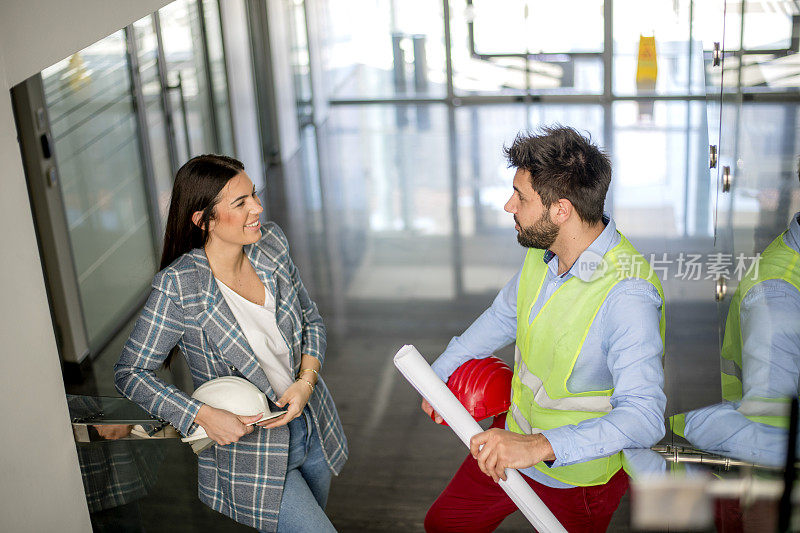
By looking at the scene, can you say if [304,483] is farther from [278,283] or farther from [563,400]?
[563,400]

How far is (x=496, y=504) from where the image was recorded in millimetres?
2689

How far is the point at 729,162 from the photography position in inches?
112

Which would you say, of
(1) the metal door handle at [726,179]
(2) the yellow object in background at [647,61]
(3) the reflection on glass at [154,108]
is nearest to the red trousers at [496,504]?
(1) the metal door handle at [726,179]

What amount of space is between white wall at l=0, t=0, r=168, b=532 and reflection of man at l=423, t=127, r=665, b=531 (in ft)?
3.21

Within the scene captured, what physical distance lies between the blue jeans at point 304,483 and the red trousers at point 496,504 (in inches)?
14.7

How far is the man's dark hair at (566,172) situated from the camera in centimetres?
235

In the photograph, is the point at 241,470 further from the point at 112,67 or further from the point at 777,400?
the point at 112,67

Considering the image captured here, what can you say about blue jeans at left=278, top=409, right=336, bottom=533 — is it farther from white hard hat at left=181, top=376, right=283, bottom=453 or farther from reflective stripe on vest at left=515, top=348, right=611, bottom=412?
reflective stripe on vest at left=515, top=348, right=611, bottom=412

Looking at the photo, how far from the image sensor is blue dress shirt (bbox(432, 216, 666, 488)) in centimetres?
209

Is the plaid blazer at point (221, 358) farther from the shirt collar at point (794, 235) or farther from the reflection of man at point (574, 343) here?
the shirt collar at point (794, 235)

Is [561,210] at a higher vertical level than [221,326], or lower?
higher

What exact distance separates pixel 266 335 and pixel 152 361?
0.32 metres

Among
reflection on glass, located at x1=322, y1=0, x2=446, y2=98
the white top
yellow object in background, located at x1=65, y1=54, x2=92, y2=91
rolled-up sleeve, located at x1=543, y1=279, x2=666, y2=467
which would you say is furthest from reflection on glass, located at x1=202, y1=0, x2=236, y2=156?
rolled-up sleeve, located at x1=543, y1=279, x2=666, y2=467

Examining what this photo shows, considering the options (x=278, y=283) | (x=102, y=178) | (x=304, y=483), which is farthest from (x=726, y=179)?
(x=102, y=178)
